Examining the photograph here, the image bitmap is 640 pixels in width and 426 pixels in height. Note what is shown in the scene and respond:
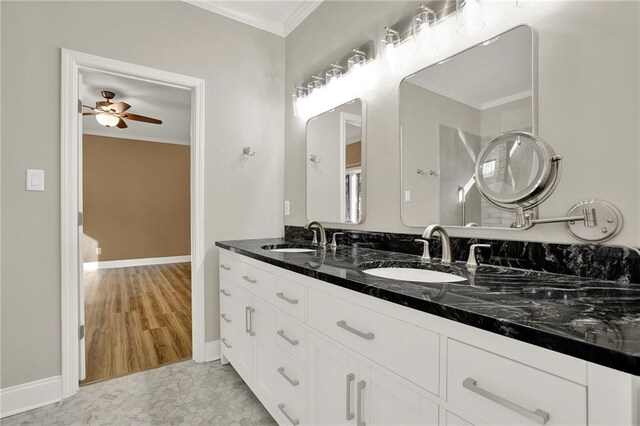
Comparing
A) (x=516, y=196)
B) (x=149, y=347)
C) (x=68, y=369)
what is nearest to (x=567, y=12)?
(x=516, y=196)

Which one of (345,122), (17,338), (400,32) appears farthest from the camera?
(345,122)

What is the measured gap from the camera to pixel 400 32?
5.43 ft

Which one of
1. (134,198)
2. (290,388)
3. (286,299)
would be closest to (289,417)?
(290,388)

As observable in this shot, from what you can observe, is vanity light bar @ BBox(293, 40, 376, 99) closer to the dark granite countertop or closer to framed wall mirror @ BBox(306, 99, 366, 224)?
framed wall mirror @ BBox(306, 99, 366, 224)

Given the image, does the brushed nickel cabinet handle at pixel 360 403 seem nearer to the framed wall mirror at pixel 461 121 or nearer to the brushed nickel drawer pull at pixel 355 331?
the brushed nickel drawer pull at pixel 355 331

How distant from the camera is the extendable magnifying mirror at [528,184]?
1021 millimetres

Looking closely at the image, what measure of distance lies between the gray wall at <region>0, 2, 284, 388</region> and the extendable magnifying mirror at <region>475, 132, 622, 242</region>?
179cm

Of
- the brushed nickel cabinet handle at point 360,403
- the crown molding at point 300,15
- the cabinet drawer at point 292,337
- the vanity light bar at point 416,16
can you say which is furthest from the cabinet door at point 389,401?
the crown molding at point 300,15

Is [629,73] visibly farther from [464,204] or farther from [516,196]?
[464,204]

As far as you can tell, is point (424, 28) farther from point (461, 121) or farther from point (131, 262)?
point (131, 262)

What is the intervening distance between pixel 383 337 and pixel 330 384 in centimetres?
36

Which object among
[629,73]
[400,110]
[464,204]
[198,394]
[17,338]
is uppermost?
[400,110]

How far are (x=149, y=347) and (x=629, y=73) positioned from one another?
3.12 metres

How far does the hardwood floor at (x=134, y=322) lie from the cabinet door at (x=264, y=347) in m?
0.98
